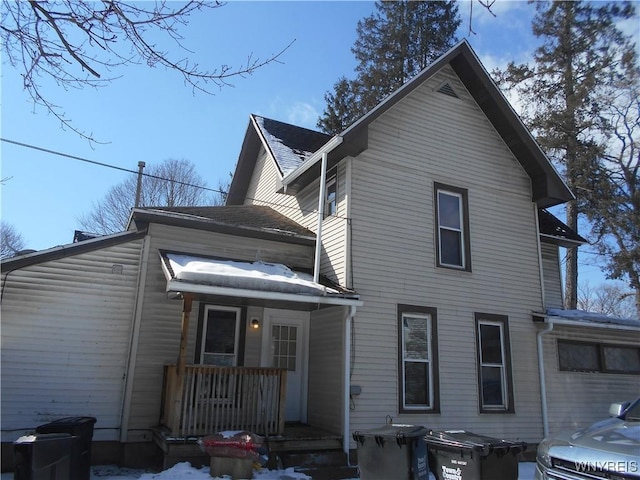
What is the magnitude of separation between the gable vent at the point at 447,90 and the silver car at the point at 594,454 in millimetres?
8356

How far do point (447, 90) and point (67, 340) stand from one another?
957 cm

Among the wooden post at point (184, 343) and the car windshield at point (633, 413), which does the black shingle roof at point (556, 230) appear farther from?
the wooden post at point (184, 343)

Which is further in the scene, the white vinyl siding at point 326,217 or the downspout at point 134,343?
the white vinyl siding at point 326,217

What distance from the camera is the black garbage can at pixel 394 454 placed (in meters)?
6.14

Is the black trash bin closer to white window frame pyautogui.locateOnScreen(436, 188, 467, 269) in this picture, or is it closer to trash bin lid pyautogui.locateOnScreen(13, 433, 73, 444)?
trash bin lid pyautogui.locateOnScreen(13, 433, 73, 444)

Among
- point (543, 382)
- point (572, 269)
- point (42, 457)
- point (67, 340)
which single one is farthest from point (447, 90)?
point (572, 269)

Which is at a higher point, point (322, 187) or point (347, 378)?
point (322, 187)

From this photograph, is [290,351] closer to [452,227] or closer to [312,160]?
[312,160]

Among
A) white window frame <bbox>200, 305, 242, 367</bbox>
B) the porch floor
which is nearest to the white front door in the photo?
white window frame <bbox>200, 305, 242, 367</bbox>

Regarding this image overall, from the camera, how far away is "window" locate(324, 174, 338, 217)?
10484mm

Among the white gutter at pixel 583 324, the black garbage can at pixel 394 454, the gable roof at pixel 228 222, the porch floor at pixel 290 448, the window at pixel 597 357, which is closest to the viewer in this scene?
the black garbage can at pixel 394 454

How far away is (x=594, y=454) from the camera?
13.9 feet

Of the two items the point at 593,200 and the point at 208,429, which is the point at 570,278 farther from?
the point at 208,429

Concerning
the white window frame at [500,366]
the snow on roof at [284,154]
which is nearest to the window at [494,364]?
the white window frame at [500,366]
